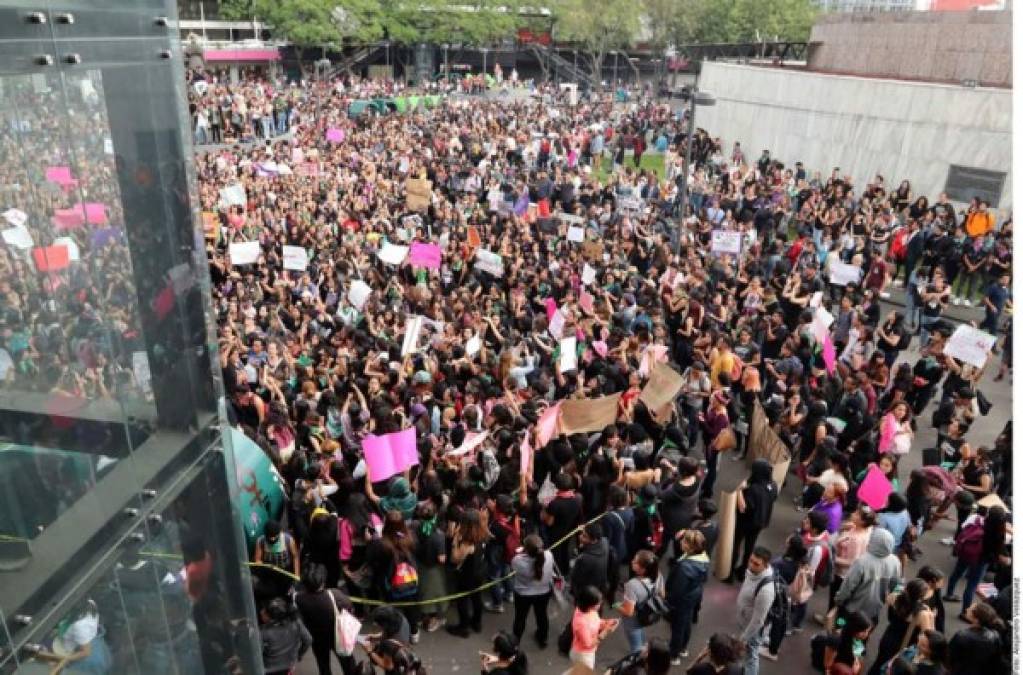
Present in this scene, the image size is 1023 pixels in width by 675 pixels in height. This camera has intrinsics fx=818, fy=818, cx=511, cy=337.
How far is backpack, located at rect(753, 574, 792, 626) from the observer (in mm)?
6316

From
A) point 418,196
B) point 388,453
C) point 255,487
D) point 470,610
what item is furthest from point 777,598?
point 418,196

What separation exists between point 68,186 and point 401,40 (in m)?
62.7

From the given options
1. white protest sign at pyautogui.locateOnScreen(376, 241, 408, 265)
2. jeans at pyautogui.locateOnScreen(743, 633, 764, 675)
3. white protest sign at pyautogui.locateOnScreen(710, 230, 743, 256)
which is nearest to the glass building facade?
jeans at pyautogui.locateOnScreen(743, 633, 764, 675)

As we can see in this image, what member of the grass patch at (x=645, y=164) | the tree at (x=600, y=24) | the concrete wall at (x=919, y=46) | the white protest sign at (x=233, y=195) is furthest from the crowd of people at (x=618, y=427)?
the tree at (x=600, y=24)

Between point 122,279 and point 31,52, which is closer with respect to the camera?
point 31,52

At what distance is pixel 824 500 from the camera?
7.30 m

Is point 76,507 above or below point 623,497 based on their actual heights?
above

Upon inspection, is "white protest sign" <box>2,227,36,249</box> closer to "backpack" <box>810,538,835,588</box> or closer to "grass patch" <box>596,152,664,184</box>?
"backpack" <box>810,538,835,588</box>

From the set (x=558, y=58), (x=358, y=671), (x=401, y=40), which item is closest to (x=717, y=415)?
(x=358, y=671)

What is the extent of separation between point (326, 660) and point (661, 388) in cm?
453

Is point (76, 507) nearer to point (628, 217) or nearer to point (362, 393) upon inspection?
point (362, 393)

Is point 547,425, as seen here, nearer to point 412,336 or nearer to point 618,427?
point 618,427

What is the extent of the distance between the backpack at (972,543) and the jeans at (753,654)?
211 centimetres

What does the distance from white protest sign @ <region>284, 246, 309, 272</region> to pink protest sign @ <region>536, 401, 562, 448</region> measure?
6.43 m
